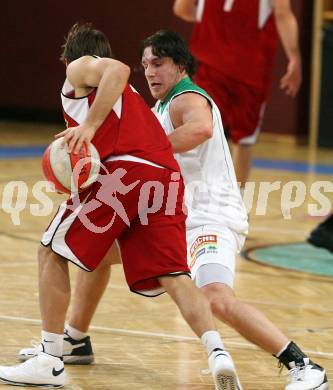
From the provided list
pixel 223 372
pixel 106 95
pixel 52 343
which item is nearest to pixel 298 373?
pixel 223 372

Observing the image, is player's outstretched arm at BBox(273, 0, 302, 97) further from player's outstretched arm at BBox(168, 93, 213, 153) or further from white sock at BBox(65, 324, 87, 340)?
white sock at BBox(65, 324, 87, 340)

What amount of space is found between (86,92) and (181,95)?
1.62ft

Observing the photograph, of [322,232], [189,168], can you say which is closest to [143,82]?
[322,232]

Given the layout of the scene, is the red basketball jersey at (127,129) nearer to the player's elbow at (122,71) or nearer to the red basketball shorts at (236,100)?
the player's elbow at (122,71)

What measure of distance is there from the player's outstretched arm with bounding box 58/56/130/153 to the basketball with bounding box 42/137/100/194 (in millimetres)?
38

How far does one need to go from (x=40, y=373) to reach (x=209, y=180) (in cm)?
115

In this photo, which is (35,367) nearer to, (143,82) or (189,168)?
(189,168)

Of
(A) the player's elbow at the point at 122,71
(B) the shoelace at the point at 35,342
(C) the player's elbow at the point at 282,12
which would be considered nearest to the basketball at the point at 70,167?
(A) the player's elbow at the point at 122,71

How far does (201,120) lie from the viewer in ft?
16.4

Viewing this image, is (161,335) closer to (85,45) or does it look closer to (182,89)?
(182,89)

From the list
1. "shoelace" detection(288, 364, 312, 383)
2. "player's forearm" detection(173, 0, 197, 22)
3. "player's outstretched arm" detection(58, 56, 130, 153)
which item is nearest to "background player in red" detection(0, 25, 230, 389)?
"player's outstretched arm" detection(58, 56, 130, 153)

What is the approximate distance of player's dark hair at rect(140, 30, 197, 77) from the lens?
17.1ft

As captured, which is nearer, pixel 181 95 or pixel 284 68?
pixel 181 95

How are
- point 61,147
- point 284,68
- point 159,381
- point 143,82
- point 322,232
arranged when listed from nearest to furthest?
point 61,147 → point 159,381 → point 322,232 → point 284,68 → point 143,82
